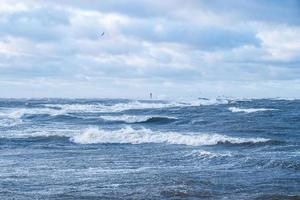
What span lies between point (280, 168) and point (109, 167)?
5.54 meters

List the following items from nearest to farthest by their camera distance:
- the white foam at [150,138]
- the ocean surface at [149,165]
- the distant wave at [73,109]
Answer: the ocean surface at [149,165] < the white foam at [150,138] < the distant wave at [73,109]

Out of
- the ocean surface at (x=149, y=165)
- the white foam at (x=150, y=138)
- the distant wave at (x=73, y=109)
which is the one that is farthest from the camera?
the distant wave at (x=73, y=109)

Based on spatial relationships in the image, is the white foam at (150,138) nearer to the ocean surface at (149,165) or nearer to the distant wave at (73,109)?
the ocean surface at (149,165)

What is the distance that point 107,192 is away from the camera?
1304 cm

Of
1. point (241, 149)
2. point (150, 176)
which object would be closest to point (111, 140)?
point (241, 149)

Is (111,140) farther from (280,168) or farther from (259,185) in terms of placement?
(259,185)

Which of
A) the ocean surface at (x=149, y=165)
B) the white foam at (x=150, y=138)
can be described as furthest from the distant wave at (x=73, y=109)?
the ocean surface at (x=149, y=165)

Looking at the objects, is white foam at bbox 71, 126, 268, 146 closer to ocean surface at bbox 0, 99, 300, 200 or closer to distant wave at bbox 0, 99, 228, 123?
ocean surface at bbox 0, 99, 300, 200

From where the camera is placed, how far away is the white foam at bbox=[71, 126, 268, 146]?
26.3 metres

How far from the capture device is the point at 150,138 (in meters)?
28.5

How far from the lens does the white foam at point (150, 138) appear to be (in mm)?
26312

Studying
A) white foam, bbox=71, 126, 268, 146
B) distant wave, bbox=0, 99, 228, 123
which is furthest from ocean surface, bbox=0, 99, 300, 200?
distant wave, bbox=0, 99, 228, 123

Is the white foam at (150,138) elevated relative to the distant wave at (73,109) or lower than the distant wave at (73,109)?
lower

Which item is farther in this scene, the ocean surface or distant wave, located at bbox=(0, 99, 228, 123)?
distant wave, located at bbox=(0, 99, 228, 123)
